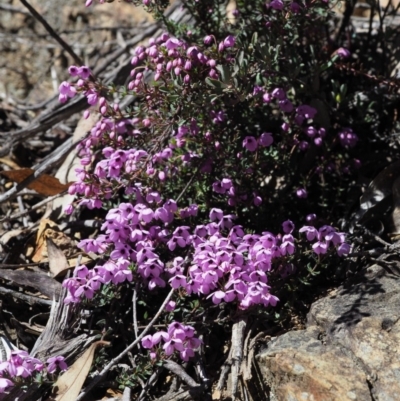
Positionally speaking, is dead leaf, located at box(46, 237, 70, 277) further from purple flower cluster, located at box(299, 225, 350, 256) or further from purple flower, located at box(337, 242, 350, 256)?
purple flower, located at box(337, 242, 350, 256)

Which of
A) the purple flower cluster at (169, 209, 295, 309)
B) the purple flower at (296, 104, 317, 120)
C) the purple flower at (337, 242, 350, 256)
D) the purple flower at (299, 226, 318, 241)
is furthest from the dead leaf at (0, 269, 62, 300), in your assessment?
the purple flower at (296, 104, 317, 120)

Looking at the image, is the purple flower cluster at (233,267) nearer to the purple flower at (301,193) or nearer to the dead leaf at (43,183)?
the purple flower at (301,193)

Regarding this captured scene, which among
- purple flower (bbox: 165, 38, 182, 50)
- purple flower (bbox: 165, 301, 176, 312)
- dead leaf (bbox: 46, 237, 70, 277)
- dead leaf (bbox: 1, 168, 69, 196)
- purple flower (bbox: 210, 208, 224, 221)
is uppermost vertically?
purple flower (bbox: 165, 38, 182, 50)

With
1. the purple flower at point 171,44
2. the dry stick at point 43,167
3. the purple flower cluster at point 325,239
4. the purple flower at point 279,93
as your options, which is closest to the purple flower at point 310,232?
the purple flower cluster at point 325,239

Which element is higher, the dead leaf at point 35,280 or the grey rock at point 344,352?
the dead leaf at point 35,280

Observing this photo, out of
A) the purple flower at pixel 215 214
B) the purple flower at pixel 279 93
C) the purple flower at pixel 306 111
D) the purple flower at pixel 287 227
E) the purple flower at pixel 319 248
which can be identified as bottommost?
the purple flower at pixel 319 248

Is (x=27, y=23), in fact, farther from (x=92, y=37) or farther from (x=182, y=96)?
(x=182, y=96)
